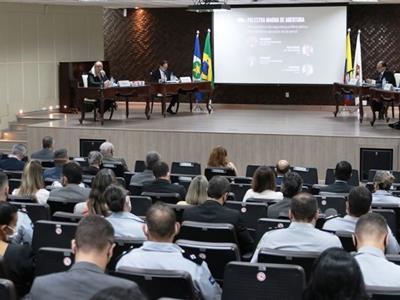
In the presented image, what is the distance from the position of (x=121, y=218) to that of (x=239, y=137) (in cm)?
739

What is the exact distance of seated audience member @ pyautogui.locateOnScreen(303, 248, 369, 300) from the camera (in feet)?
7.82

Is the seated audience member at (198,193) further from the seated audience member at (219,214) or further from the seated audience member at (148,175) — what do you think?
the seated audience member at (148,175)

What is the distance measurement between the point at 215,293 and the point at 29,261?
1.15 metres

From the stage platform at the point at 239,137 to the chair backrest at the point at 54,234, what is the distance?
25.1 ft

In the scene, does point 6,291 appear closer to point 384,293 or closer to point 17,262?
point 17,262

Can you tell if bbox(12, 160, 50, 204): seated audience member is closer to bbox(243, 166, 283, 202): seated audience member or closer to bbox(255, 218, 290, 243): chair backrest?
bbox(243, 166, 283, 202): seated audience member

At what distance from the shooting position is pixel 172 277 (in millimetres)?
3293

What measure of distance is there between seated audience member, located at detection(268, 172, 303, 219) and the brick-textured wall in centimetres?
1305

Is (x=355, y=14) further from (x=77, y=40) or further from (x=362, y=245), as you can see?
(x=362, y=245)

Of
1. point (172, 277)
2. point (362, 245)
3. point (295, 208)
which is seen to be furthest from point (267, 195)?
point (172, 277)

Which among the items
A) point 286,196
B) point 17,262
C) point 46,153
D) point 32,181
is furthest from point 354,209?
point 46,153

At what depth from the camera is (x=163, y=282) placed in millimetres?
3314

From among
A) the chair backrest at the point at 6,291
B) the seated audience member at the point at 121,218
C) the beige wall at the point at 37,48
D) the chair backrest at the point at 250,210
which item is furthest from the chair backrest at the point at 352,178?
the beige wall at the point at 37,48

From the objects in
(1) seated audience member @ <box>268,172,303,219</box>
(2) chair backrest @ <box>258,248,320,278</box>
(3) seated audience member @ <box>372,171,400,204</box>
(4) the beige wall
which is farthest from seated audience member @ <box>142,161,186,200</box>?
(4) the beige wall
